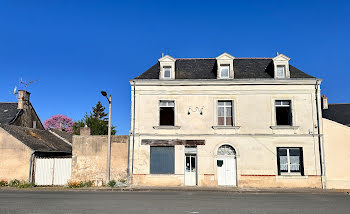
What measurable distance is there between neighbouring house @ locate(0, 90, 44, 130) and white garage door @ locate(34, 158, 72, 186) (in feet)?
27.2

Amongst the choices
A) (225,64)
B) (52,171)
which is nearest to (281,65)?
(225,64)

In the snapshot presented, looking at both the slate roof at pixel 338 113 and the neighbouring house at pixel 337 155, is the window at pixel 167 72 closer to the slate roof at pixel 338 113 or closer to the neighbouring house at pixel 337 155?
the neighbouring house at pixel 337 155

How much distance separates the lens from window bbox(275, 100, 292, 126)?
1891 centimetres

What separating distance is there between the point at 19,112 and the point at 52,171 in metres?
10.2

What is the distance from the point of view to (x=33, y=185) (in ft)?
60.1

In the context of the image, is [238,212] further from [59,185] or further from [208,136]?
[59,185]

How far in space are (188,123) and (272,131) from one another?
5.24 meters

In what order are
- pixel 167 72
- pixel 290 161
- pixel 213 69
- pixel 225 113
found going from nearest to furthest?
1. pixel 290 161
2. pixel 225 113
3. pixel 167 72
4. pixel 213 69

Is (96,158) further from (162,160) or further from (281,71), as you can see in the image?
(281,71)

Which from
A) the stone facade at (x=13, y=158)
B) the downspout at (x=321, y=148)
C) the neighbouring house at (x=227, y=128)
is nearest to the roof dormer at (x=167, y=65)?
the neighbouring house at (x=227, y=128)

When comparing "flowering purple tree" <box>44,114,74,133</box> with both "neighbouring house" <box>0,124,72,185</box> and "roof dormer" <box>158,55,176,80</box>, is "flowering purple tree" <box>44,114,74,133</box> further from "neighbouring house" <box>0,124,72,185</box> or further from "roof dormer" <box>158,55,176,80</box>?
"roof dormer" <box>158,55,176,80</box>

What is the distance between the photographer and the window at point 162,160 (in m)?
18.5

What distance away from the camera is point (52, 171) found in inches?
748

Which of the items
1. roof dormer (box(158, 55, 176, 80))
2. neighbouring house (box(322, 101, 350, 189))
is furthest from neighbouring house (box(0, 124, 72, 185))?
neighbouring house (box(322, 101, 350, 189))
